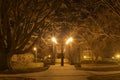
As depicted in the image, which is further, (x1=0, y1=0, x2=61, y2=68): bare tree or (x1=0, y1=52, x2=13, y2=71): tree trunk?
(x1=0, y1=52, x2=13, y2=71): tree trunk

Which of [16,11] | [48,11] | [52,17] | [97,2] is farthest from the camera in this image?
[52,17]

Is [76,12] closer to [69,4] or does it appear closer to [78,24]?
[69,4]

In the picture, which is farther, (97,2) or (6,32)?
(6,32)

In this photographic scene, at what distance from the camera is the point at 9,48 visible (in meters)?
26.5

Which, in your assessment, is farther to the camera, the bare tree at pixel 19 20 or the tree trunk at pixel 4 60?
the tree trunk at pixel 4 60

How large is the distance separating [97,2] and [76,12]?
9.11m

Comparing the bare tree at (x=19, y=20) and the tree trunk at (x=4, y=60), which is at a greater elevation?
the bare tree at (x=19, y=20)

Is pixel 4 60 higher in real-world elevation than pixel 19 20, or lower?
lower

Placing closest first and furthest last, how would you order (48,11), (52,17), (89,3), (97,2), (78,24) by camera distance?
1. (97,2)
2. (89,3)
3. (48,11)
4. (52,17)
5. (78,24)

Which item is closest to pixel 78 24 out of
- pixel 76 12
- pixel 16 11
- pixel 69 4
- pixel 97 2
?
pixel 76 12

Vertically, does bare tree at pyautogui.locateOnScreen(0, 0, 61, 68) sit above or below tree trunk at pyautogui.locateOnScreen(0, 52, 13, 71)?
above

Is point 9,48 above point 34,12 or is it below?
below

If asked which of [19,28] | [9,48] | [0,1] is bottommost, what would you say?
[9,48]

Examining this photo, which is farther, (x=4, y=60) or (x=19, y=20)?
(x=4, y=60)
